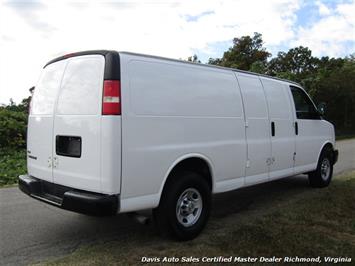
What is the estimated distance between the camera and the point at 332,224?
17.1 feet

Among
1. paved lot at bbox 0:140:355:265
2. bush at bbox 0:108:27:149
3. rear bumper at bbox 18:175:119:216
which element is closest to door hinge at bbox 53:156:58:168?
rear bumper at bbox 18:175:119:216

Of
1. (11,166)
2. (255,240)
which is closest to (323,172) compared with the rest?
(255,240)

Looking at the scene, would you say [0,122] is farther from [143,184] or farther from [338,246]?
[338,246]

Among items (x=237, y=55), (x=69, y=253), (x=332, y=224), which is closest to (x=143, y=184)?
(x=69, y=253)

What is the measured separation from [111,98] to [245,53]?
37.2 meters

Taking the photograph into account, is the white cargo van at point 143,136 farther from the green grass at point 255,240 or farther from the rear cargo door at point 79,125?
the green grass at point 255,240

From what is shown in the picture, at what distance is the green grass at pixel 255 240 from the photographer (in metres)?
4.13

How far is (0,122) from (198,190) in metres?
10.2

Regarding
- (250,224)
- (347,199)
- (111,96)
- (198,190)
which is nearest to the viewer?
(111,96)

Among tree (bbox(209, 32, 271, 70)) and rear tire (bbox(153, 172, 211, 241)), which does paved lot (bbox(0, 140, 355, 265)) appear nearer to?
rear tire (bbox(153, 172, 211, 241))

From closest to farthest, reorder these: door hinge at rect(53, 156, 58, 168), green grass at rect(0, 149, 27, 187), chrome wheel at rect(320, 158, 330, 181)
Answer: door hinge at rect(53, 156, 58, 168) < chrome wheel at rect(320, 158, 330, 181) < green grass at rect(0, 149, 27, 187)

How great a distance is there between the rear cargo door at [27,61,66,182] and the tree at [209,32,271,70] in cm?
3464

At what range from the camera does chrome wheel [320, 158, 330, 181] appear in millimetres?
7725

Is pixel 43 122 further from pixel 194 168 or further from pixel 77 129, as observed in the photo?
pixel 194 168
